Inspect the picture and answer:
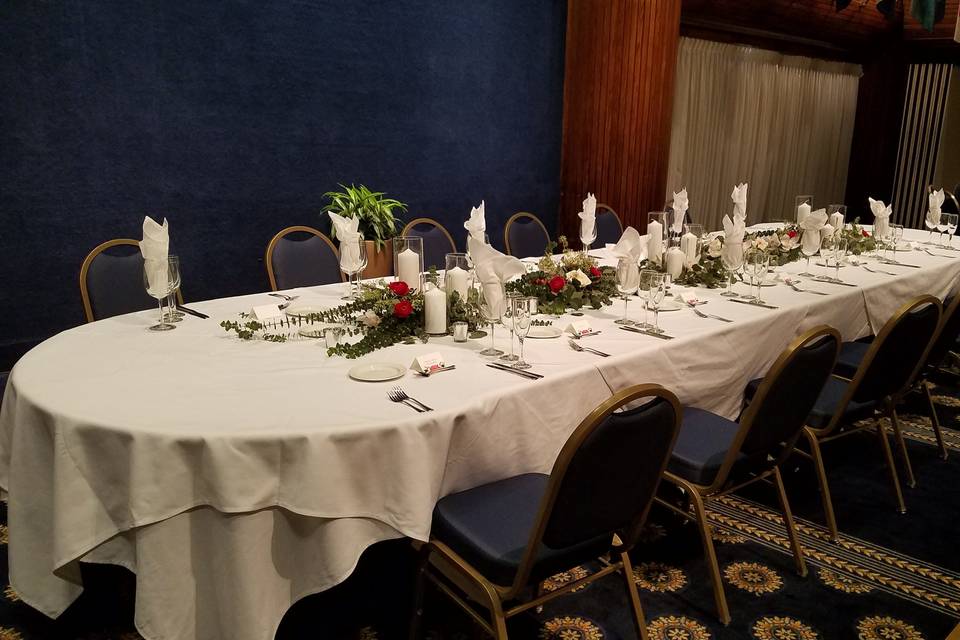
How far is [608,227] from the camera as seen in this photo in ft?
17.6

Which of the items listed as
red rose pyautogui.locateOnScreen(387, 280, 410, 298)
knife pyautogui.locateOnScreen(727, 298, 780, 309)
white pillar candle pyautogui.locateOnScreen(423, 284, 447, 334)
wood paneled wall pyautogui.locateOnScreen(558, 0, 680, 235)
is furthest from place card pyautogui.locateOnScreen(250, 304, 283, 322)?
wood paneled wall pyautogui.locateOnScreen(558, 0, 680, 235)

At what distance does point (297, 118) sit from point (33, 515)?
3637 millimetres

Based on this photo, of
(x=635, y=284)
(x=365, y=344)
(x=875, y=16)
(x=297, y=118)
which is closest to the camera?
(x=365, y=344)

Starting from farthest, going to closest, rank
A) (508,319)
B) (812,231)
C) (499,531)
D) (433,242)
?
(433,242), (812,231), (508,319), (499,531)

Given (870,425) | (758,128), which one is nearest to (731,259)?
(870,425)

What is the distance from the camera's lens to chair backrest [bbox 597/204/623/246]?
210 inches

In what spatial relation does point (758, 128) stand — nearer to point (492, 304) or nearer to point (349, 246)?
point (349, 246)

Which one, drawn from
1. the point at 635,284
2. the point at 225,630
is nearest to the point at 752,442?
the point at 635,284

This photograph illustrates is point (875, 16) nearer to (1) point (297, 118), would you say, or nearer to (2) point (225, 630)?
(1) point (297, 118)

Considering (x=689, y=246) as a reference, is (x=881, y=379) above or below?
below

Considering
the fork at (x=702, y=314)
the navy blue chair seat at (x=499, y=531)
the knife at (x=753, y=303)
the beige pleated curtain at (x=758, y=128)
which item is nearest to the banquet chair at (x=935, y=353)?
the knife at (x=753, y=303)

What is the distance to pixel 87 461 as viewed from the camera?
176 cm

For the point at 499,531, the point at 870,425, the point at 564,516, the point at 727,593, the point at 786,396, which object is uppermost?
the point at 786,396

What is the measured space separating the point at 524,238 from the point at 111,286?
2685mm
